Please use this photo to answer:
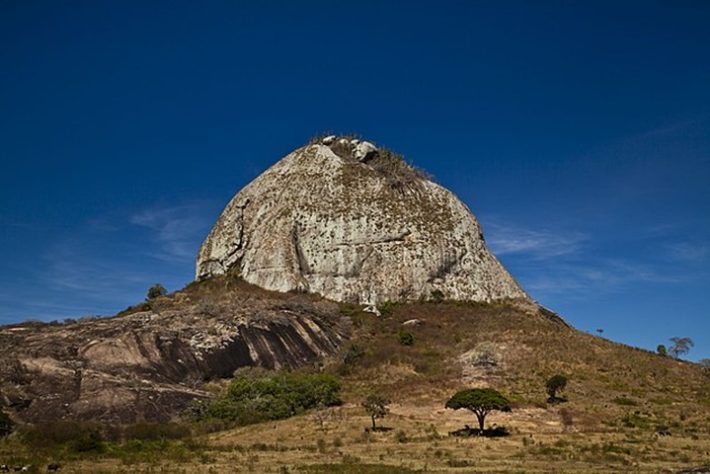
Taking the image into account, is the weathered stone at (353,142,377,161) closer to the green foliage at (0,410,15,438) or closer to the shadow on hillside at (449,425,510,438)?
the shadow on hillside at (449,425,510,438)

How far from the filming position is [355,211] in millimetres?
97938

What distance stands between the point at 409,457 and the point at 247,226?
238 feet

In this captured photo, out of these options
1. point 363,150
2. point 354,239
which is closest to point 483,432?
point 354,239

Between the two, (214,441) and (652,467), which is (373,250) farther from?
(652,467)

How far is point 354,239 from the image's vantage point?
314 ft

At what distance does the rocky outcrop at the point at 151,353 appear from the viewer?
1884 inches

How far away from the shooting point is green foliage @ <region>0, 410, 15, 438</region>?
41344 millimetres

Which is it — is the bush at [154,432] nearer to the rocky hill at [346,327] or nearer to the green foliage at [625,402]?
the rocky hill at [346,327]

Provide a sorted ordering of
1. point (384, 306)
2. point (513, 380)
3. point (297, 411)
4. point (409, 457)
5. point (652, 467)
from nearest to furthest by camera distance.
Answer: point (652, 467)
point (409, 457)
point (297, 411)
point (513, 380)
point (384, 306)

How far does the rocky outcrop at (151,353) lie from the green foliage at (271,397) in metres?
3.42

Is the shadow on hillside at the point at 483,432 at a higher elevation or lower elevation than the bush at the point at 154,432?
higher

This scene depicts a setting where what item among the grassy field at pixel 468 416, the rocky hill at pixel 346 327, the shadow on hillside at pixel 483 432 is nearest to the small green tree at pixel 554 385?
the grassy field at pixel 468 416

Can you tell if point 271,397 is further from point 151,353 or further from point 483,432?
point 483,432

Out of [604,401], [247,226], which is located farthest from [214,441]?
[247,226]
